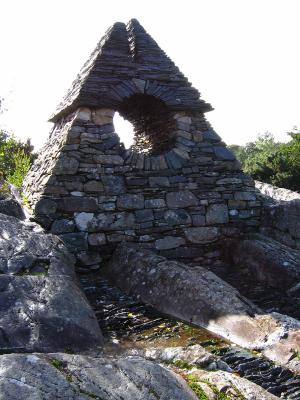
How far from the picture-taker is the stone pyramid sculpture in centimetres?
530

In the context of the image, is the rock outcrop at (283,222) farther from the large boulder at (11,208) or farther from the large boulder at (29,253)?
the large boulder at (11,208)

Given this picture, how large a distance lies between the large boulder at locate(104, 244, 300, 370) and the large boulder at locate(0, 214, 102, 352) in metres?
1.01

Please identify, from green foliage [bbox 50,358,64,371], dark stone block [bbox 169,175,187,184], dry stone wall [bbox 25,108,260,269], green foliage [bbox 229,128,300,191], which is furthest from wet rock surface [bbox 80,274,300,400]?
green foliage [bbox 229,128,300,191]

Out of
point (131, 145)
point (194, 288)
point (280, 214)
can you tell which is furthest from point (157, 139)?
point (194, 288)

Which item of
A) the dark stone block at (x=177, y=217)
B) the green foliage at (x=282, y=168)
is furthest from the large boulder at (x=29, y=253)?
the green foliage at (x=282, y=168)

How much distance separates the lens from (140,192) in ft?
18.4

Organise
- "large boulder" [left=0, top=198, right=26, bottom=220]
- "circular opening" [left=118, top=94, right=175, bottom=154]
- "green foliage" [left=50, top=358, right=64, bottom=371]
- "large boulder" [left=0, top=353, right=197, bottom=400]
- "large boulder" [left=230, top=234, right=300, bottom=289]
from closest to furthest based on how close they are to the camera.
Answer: "large boulder" [left=0, top=353, right=197, bottom=400] → "green foliage" [left=50, top=358, right=64, bottom=371] → "large boulder" [left=230, top=234, right=300, bottom=289] → "large boulder" [left=0, top=198, right=26, bottom=220] → "circular opening" [left=118, top=94, right=175, bottom=154]

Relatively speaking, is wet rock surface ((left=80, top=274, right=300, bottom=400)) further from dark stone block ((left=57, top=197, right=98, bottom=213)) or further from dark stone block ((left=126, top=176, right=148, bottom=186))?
dark stone block ((left=126, top=176, right=148, bottom=186))

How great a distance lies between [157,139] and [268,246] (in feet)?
8.88

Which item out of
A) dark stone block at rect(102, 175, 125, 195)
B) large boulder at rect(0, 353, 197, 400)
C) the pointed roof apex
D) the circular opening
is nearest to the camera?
large boulder at rect(0, 353, 197, 400)

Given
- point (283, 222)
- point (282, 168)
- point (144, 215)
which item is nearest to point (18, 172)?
point (144, 215)

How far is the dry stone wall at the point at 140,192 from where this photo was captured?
5.26 metres

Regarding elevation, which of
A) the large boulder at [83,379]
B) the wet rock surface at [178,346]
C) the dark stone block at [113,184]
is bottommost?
the wet rock surface at [178,346]

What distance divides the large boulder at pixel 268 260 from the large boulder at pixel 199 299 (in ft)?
3.23
